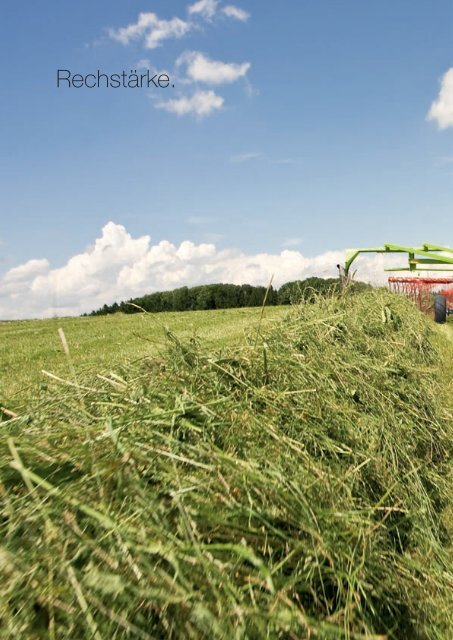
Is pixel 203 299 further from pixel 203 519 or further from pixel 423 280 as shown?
pixel 203 519

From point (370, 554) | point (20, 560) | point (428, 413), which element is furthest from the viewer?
point (428, 413)

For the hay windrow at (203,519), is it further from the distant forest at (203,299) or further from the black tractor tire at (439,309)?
the distant forest at (203,299)

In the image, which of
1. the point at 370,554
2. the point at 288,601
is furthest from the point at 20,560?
the point at 370,554

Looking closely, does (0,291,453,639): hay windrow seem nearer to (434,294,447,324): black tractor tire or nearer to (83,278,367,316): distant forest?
(434,294,447,324): black tractor tire

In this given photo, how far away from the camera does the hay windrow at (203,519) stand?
1039mm

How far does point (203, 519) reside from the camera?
1289mm

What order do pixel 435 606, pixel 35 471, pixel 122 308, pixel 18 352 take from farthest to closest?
pixel 122 308
pixel 18 352
pixel 435 606
pixel 35 471

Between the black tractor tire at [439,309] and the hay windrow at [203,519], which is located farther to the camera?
the black tractor tire at [439,309]

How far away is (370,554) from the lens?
1.43 meters

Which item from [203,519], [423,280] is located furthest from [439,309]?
[203,519]

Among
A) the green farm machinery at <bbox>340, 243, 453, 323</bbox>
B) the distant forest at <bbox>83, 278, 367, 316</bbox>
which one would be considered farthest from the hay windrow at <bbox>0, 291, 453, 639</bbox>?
the distant forest at <bbox>83, 278, 367, 316</bbox>

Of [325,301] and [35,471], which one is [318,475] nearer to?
[35,471]

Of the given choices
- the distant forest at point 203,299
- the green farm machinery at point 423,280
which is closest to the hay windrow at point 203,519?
the green farm machinery at point 423,280

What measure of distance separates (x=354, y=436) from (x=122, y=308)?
2288cm
